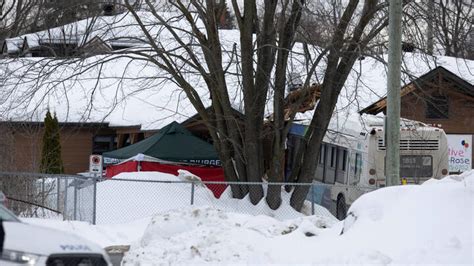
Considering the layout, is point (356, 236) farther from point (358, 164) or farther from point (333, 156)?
point (333, 156)

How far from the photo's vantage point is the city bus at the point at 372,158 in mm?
24406

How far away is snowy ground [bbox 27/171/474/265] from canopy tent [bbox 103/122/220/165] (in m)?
13.1

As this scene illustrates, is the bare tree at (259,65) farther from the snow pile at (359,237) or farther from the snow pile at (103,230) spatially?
the snow pile at (359,237)

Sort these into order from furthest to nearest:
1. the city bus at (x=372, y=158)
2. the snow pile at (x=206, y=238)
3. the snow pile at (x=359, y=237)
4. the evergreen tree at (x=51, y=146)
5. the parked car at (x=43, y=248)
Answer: the evergreen tree at (x=51, y=146) → the city bus at (x=372, y=158) → the snow pile at (x=206, y=238) → the snow pile at (x=359, y=237) → the parked car at (x=43, y=248)

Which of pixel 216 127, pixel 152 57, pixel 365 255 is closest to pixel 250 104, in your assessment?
pixel 216 127

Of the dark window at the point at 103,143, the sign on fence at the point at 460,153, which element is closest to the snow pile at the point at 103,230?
the sign on fence at the point at 460,153

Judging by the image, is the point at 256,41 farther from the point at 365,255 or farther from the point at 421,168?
the point at 365,255

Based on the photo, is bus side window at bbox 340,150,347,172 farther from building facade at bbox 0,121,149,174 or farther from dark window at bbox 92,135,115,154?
dark window at bbox 92,135,115,154

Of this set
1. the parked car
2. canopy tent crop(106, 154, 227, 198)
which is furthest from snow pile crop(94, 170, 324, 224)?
the parked car

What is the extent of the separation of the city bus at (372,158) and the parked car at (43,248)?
15763mm

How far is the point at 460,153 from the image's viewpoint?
3228 centimetres

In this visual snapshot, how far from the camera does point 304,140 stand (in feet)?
74.0

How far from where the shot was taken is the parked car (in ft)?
22.8

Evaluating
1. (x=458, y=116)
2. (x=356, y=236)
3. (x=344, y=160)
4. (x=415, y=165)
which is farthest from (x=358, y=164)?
(x=356, y=236)
